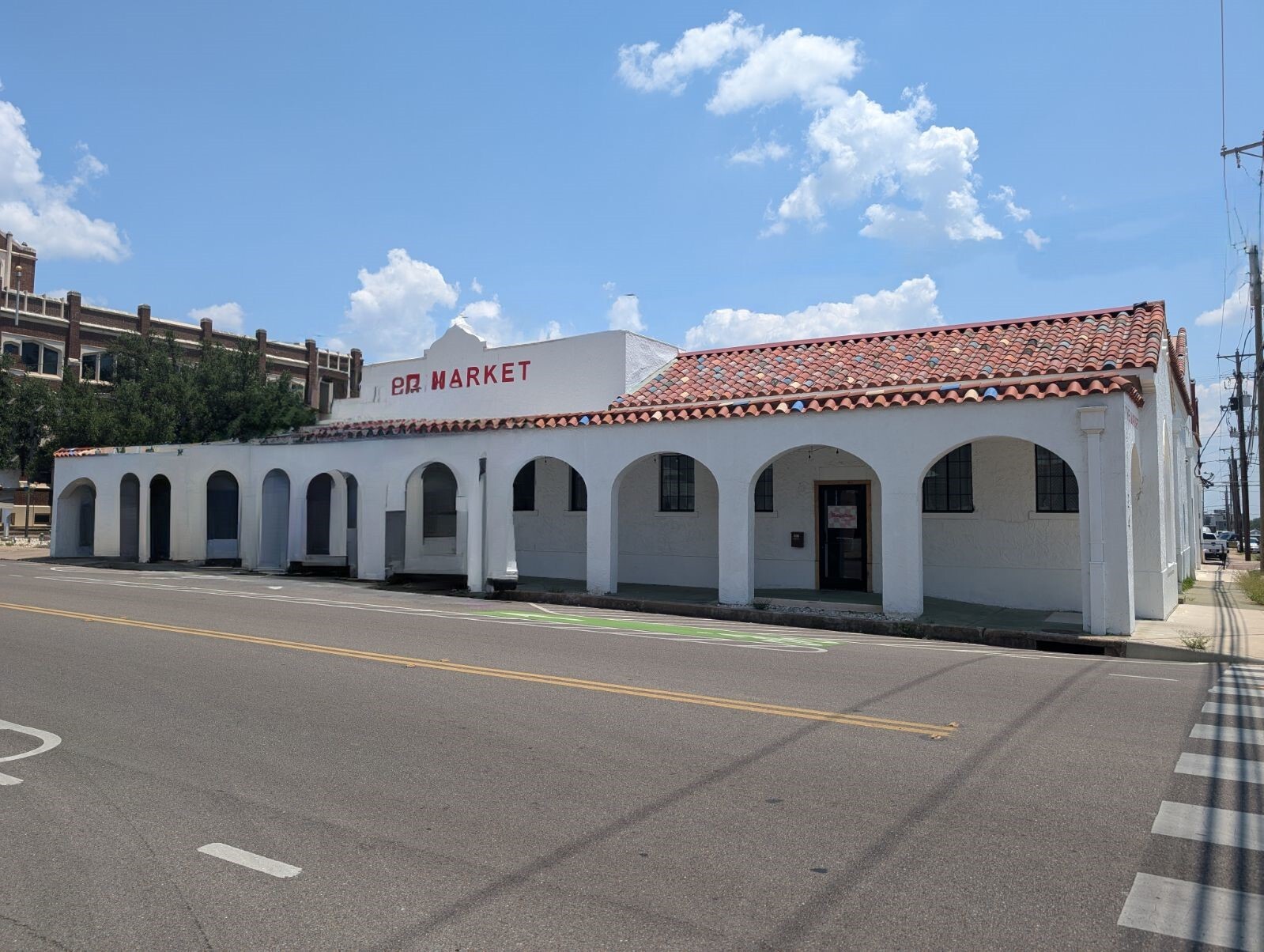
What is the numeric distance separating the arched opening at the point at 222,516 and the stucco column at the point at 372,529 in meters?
6.41

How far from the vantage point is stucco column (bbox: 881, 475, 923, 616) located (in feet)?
48.8

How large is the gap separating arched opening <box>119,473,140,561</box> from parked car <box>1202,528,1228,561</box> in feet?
138

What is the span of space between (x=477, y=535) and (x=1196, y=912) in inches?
663

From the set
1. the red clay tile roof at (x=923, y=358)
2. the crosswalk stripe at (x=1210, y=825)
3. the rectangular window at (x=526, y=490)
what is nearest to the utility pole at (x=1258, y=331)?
the red clay tile roof at (x=923, y=358)

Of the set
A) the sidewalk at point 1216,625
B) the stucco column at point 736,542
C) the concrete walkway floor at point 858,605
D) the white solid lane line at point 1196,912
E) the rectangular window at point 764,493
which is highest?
the rectangular window at point 764,493

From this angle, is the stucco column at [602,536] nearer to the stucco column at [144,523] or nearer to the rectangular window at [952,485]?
the rectangular window at [952,485]

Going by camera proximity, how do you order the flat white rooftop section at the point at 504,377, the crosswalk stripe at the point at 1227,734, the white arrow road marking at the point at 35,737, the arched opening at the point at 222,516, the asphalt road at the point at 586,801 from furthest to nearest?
the arched opening at the point at 222,516
the flat white rooftop section at the point at 504,377
the crosswalk stripe at the point at 1227,734
the white arrow road marking at the point at 35,737
the asphalt road at the point at 586,801

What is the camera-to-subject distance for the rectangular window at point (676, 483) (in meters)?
20.4

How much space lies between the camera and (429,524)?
74.4 feet

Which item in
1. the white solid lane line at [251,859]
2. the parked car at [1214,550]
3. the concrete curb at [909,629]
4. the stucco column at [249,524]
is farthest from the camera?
the parked car at [1214,550]

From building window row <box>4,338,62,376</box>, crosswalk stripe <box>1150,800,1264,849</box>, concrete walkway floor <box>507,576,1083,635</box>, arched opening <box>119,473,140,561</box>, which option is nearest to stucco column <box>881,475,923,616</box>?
concrete walkway floor <box>507,576,1083,635</box>

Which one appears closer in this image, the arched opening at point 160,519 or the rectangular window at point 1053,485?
the rectangular window at point 1053,485

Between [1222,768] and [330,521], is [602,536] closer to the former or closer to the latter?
[330,521]

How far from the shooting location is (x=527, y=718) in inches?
293
